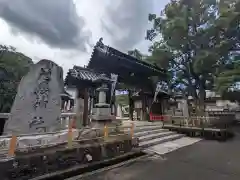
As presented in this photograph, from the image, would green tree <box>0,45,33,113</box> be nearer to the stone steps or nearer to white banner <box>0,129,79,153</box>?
the stone steps

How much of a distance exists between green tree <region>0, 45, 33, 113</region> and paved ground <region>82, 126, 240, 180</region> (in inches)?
575

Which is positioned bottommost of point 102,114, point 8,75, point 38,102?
point 102,114

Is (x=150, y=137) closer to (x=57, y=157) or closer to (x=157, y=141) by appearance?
(x=157, y=141)

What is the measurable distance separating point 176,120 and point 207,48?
32.2 ft

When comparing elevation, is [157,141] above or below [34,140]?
below

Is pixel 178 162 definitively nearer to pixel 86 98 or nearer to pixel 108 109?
pixel 108 109

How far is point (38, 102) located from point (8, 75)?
13076 millimetres

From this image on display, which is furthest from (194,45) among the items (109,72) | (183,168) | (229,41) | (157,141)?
(183,168)

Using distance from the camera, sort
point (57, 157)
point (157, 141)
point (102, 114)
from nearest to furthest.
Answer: point (57, 157) < point (102, 114) < point (157, 141)

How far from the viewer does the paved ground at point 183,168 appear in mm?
5203

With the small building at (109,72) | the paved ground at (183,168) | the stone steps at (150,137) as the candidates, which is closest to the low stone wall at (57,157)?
the paved ground at (183,168)

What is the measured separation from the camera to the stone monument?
7.50 metres

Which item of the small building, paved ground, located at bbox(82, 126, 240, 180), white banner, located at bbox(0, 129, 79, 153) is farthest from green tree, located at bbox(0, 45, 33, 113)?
paved ground, located at bbox(82, 126, 240, 180)

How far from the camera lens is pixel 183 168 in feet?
19.6
